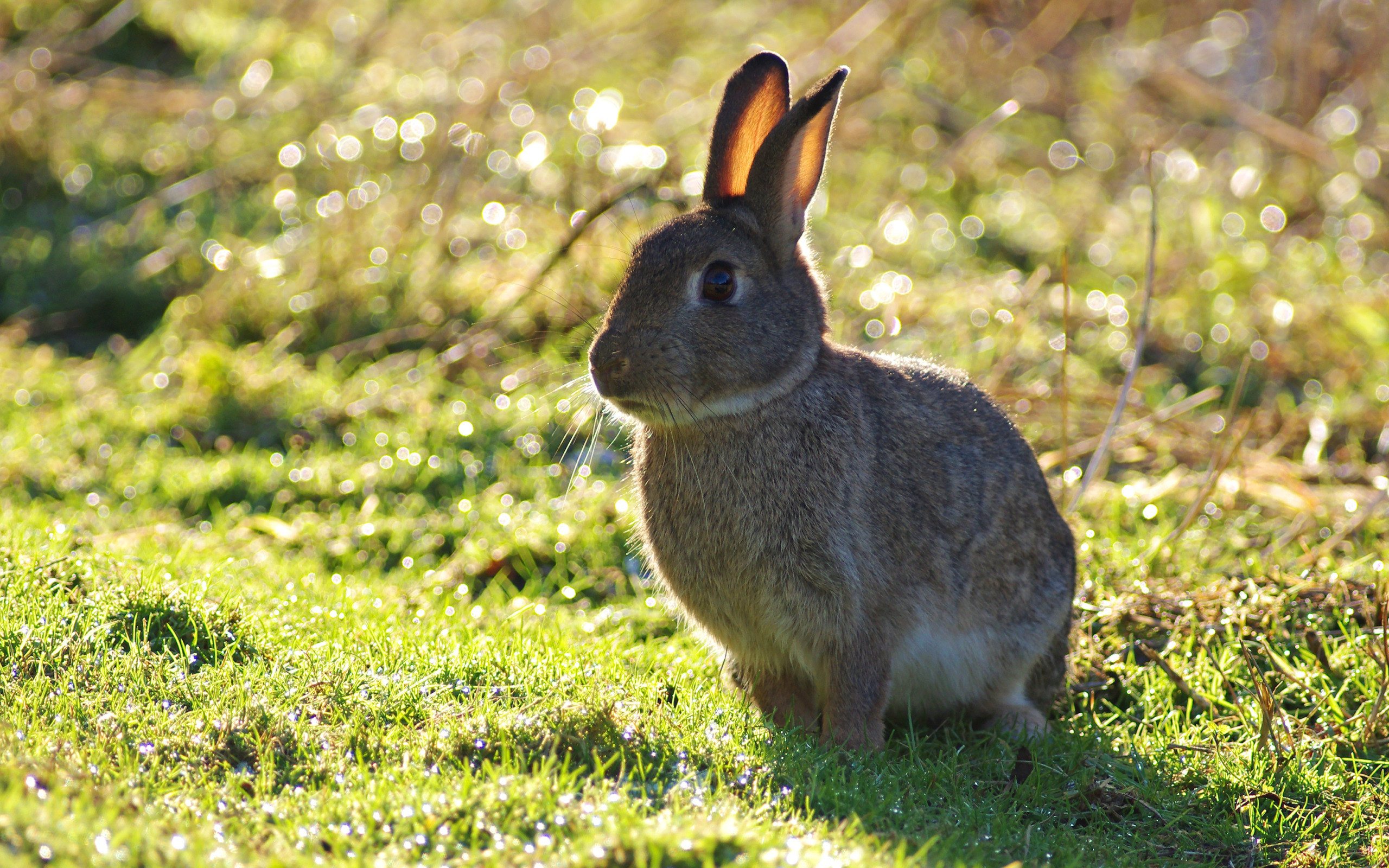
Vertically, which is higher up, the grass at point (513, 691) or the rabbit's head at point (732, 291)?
the rabbit's head at point (732, 291)

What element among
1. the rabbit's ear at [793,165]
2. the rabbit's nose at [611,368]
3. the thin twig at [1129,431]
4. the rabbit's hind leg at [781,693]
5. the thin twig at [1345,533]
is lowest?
the rabbit's hind leg at [781,693]

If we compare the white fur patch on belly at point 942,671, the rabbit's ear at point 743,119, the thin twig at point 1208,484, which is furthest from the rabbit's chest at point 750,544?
the thin twig at point 1208,484

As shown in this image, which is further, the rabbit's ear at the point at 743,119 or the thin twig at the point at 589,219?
the thin twig at the point at 589,219

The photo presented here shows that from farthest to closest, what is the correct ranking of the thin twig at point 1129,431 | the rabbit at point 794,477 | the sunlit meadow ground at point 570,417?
the thin twig at point 1129,431, the rabbit at point 794,477, the sunlit meadow ground at point 570,417

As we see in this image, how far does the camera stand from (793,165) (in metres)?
3.50

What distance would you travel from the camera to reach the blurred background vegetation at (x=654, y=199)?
6.03 meters

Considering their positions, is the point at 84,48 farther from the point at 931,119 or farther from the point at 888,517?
the point at 888,517

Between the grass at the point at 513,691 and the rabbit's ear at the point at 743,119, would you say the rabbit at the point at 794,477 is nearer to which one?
the rabbit's ear at the point at 743,119

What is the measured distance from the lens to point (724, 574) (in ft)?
11.4

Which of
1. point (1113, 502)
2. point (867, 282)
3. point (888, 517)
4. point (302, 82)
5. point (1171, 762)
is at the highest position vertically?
point (302, 82)

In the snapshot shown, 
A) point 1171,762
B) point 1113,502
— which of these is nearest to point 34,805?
point 1171,762

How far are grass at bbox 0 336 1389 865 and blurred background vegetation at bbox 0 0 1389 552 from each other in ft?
1.57

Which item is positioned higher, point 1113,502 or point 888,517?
point 888,517

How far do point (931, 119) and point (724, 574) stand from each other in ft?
22.6
